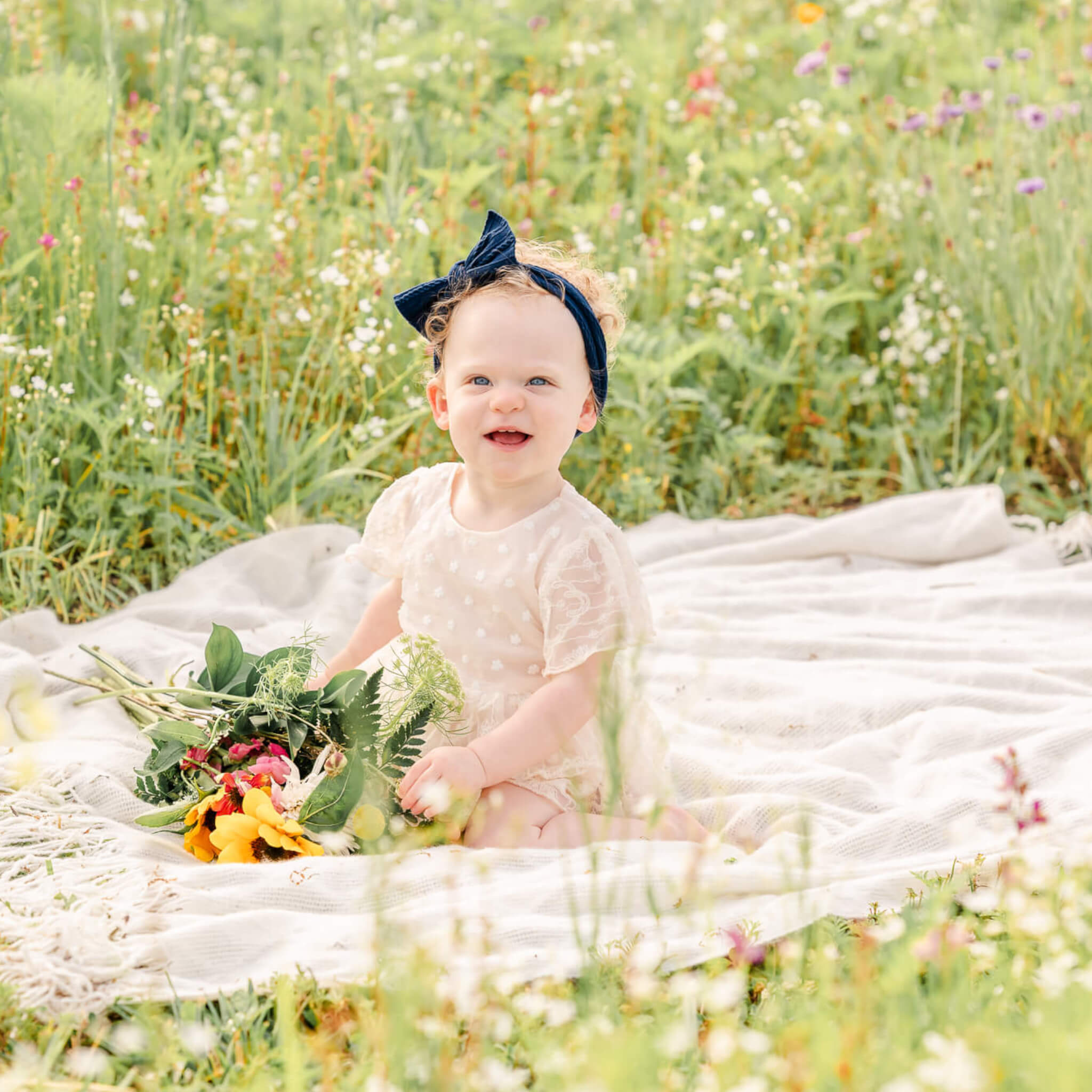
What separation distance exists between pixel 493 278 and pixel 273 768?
33.7 inches

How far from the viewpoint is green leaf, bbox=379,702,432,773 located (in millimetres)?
1955

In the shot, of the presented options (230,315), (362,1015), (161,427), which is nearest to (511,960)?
(362,1015)

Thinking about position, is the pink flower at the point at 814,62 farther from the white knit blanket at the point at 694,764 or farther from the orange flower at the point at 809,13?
the white knit blanket at the point at 694,764

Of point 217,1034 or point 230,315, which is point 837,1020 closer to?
point 217,1034

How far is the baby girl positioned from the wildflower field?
1.46ft

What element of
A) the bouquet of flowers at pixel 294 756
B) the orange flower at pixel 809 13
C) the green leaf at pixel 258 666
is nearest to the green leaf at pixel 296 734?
the bouquet of flowers at pixel 294 756

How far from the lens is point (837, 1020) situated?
1192 mm

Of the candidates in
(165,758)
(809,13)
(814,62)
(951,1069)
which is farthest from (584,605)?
(809,13)

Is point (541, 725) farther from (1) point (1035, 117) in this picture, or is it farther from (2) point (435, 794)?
(1) point (1035, 117)

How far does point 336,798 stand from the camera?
1.88 metres

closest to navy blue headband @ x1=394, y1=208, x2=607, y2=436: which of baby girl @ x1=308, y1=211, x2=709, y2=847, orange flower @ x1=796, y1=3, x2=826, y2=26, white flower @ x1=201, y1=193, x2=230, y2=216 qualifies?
baby girl @ x1=308, y1=211, x2=709, y2=847

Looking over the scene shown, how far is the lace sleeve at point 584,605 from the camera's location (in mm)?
1977

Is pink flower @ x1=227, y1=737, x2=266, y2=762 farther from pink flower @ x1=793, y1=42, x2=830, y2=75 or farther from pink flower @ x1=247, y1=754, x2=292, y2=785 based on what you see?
pink flower @ x1=793, y1=42, x2=830, y2=75

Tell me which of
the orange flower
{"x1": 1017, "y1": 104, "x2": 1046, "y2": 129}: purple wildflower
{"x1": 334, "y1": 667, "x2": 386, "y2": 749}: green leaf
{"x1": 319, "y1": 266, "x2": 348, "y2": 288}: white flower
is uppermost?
the orange flower
